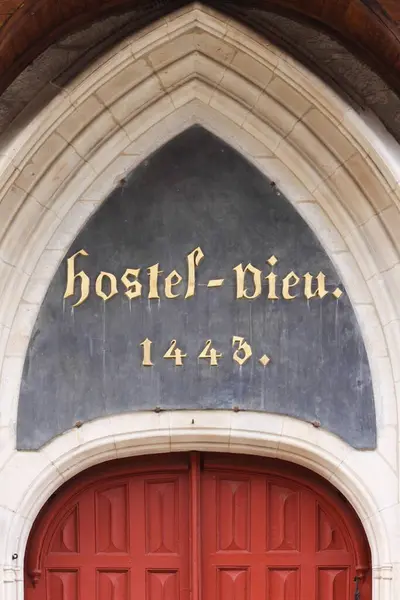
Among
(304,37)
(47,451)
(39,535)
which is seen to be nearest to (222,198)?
(304,37)

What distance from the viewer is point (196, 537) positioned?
6.40 metres

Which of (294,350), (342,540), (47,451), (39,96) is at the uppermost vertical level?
(39,96)

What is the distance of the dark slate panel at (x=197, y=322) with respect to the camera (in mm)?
6227

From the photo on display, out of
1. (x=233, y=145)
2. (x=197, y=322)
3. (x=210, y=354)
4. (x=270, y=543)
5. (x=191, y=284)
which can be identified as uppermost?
(x=233, y=145)

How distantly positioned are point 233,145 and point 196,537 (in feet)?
6.64

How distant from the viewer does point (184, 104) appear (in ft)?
20.9

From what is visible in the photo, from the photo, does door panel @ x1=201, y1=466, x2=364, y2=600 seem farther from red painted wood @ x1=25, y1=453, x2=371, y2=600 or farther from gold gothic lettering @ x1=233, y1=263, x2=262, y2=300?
gold gothic lettering @ x1=233, y1=263, x2=262, y2=300

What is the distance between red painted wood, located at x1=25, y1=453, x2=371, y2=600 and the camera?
6.42m

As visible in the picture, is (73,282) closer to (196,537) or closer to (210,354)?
(210,354)

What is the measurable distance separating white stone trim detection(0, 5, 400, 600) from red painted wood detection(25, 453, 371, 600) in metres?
0.26

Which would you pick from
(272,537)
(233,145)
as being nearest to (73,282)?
(233,145)

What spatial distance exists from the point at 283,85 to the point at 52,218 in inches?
→ 52.9

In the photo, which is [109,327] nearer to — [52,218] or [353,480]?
[52,218]

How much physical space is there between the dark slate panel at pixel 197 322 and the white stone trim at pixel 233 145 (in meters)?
0.07
